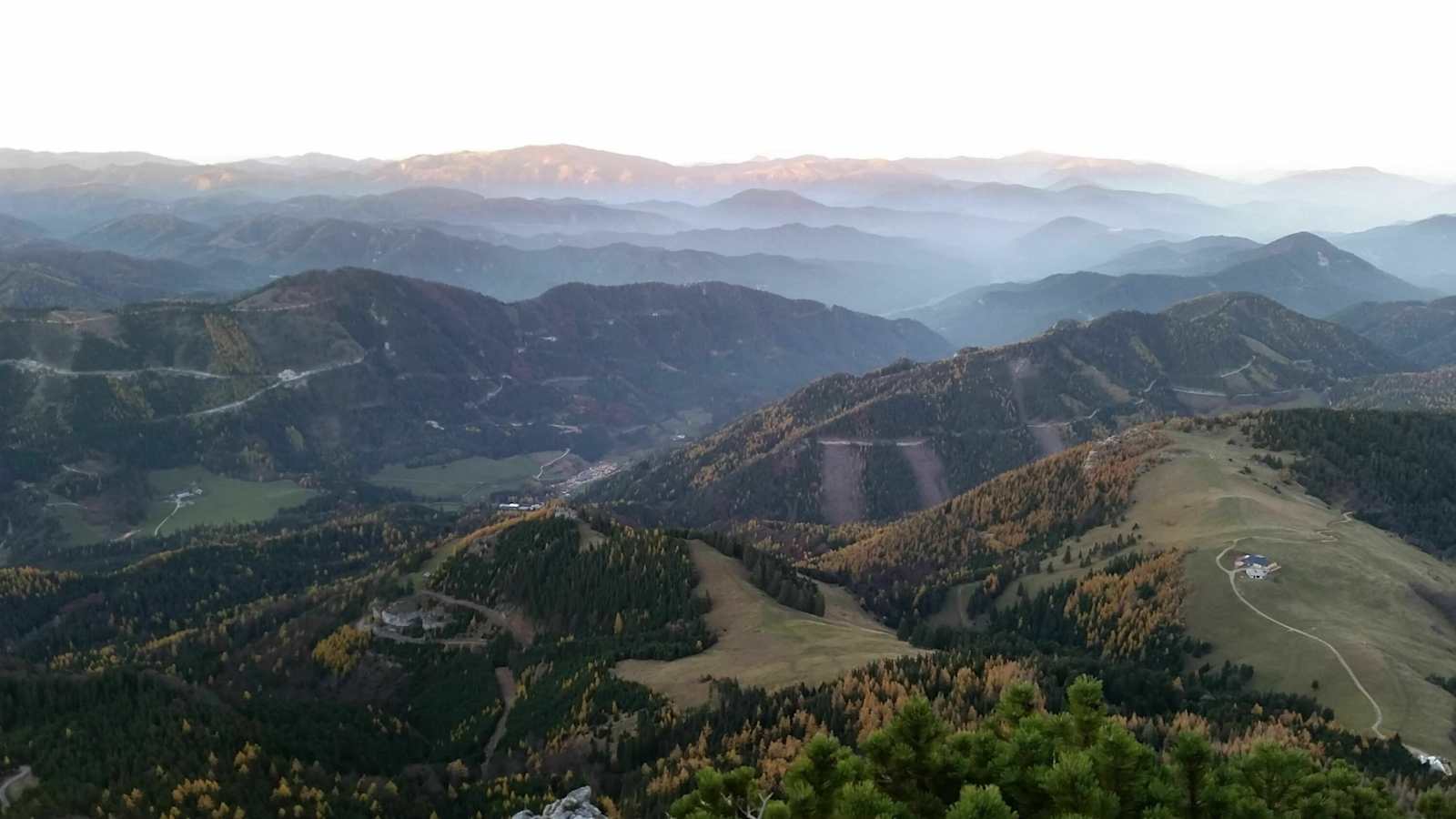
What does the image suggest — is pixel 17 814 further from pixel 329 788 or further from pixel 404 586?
pixel 404 586

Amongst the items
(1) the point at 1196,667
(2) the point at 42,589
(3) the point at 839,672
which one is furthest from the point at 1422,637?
(2) the point at 42,589

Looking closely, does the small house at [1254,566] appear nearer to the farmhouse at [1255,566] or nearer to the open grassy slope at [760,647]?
the farmhouse at [1255,566]

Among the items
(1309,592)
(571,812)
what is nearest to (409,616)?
(571,812)

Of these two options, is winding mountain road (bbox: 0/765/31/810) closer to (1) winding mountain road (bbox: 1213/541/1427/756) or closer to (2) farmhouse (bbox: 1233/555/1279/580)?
(1) winding mountain road (bbox: 1213/541/1427/756)

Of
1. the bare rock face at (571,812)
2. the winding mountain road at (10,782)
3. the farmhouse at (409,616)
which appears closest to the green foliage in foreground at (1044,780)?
the bare rock face at (571,812)

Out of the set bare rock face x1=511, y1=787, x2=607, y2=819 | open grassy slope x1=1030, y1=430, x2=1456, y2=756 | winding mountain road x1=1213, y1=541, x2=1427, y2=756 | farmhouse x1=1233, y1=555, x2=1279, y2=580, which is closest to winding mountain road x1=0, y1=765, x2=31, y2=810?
bare rock face x1=511, y1=787, x2=607, y2=819

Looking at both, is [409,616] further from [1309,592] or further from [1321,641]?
[1309,592]
